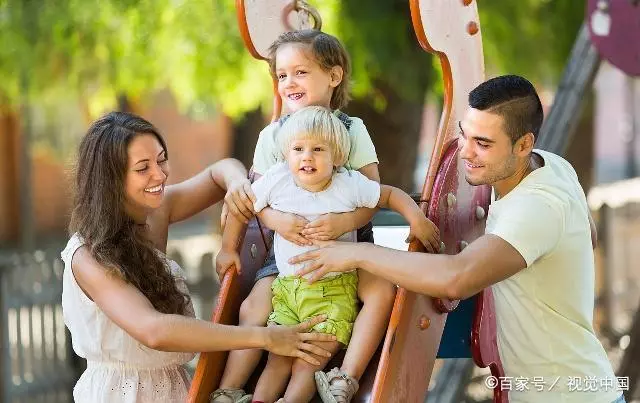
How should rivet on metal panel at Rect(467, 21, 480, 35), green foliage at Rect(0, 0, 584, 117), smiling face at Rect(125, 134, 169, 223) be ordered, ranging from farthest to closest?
green foliage at Rect(0, 0, 584, 117), rivet on metal panel at Rect(467, 21, 480, 35), smiling face at Rect(125, 134, 169, 223)

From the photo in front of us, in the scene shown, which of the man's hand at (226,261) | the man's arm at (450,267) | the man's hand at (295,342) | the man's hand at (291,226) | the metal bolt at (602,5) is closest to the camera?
the man's arm at (450,267)

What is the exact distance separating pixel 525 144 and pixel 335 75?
26.7 inches

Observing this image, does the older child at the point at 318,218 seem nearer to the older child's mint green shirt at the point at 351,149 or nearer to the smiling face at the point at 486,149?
the older child's mint green shirt at the point at 351,149

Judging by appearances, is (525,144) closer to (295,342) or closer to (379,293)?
(379,293)

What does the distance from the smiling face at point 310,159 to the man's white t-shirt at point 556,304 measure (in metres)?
0.51

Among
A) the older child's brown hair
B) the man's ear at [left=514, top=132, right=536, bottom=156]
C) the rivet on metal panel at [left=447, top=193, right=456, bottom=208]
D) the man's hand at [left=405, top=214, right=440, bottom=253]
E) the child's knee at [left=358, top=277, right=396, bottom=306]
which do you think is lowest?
the child's knee at [left=358, top=277, right=396, bottom=306]

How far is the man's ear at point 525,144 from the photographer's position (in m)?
3.08

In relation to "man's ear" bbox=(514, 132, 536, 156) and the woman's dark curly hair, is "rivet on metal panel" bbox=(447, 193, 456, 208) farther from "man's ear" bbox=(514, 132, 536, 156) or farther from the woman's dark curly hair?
the woman's dark curly hair

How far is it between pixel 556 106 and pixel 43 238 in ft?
41.7

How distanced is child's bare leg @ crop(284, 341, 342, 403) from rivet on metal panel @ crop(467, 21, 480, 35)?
4.01ft

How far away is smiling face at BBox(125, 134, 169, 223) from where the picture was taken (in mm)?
3266

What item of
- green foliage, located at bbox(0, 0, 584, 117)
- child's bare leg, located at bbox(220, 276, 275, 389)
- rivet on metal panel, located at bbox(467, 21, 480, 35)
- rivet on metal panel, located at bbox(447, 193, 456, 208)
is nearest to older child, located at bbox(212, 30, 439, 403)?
child's bare leg, located at bbox(220, 276, 275, 389)

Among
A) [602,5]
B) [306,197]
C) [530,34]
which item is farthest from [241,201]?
[530,34]

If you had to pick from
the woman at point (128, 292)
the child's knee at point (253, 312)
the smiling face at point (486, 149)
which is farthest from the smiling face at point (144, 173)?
the smiling face at point (486, 149)
